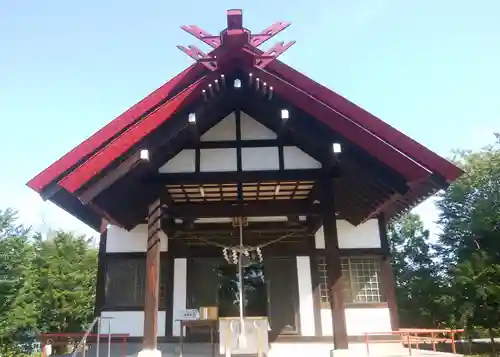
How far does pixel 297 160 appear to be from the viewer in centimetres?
686

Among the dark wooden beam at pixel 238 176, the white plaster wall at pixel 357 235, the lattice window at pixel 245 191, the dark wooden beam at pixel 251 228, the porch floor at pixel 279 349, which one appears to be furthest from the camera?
the white plaster wall at pixel 357 235

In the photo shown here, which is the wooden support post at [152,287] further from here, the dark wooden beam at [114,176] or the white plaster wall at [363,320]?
the white plaster wall at [363,320]

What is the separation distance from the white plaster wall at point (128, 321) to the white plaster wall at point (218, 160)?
417cm

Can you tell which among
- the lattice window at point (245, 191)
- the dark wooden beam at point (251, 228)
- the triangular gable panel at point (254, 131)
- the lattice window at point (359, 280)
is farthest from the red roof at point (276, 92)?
the lattice window at point (359, 280)

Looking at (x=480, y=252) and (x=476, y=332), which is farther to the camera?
(x=476, y=332)

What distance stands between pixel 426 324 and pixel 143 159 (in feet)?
84.5

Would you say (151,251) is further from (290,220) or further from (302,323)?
(302,323)

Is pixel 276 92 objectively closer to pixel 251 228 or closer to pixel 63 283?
pixel 251 228

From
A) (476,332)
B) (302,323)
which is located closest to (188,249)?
(302,323)

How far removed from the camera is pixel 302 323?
366 inches

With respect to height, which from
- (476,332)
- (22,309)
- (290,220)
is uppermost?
(290,220)

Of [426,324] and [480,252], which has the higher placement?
[480,252]

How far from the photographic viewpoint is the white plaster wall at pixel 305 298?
925cm

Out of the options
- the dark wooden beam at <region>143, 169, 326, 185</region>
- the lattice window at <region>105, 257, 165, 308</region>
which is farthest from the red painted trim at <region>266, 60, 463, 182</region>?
the lattice window at <region>105, 257, 165, 308</region>
